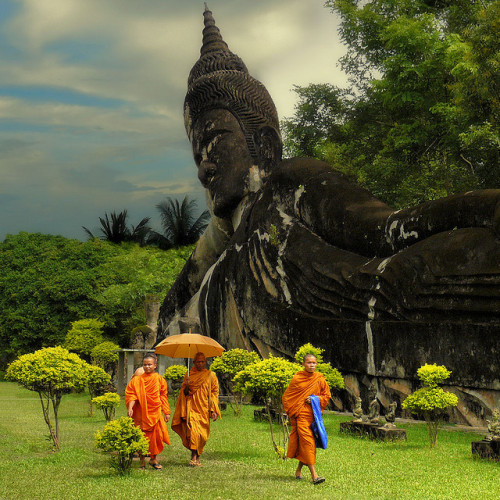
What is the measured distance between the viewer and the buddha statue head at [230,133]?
12297mm

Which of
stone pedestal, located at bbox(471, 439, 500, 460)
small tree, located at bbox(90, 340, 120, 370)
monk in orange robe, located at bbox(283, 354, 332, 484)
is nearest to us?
monk in orange robe, located at bbox(283, 354, 332, 484)

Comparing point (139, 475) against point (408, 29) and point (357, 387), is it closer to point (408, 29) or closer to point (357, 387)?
point (357, 387)

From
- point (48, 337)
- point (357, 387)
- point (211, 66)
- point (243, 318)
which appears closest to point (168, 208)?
point (48, 337)

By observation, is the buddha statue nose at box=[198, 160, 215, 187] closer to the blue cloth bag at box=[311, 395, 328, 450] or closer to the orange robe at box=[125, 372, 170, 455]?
the orange robe at box=[125, 372, 170, 455]

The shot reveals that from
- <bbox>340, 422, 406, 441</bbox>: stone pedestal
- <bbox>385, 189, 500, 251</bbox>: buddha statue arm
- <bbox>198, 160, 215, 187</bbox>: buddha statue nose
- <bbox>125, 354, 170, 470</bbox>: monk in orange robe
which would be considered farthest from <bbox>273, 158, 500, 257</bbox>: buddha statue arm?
<bbox>125, 354, 170, 470</bbox>: monk in orange robe

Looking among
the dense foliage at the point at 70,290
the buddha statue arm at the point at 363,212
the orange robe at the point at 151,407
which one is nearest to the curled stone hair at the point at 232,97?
the buddha statue arm at the point at 363,212

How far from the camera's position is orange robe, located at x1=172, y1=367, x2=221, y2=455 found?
6.23 m

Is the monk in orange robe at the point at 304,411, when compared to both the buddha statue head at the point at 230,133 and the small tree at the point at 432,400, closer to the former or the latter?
the small tree at the point at 432,400

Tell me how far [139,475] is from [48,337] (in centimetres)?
1676

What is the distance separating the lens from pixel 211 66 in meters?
13.4

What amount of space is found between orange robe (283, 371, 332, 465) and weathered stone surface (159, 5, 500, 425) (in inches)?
95.0

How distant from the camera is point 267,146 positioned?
41.1ft

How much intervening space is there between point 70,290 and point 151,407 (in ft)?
53.5

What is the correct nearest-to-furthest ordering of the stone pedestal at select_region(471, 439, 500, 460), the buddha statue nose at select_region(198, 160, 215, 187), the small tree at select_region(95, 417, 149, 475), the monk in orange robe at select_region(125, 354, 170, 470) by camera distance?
the small tree at select_region(95, 417, 149, 475), the stone pedestal at select_region(471, 439, 500, 460), the monk in orange robe at select_region(125, 354, 170, 470), the buddha statue nose at select_region(198, 160, 215, 187)
